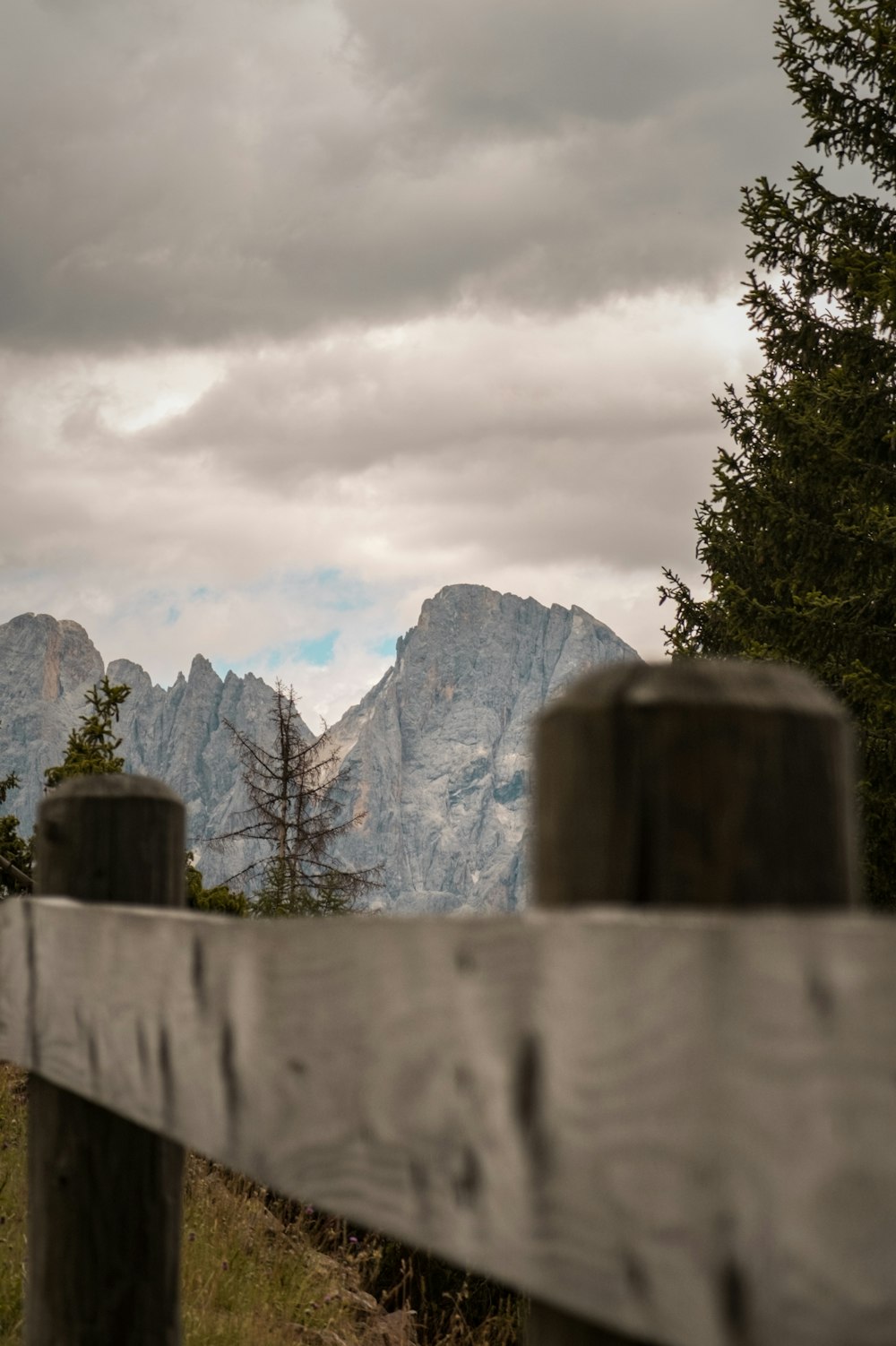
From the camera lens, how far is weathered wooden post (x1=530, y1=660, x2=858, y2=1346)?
3.19 ft

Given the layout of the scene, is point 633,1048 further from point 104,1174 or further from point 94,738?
point 94,738

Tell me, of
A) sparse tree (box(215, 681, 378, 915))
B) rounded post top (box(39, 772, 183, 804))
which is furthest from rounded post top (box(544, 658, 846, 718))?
sparse tree (box(215, 681, 378, 915))

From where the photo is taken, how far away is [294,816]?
119 feet

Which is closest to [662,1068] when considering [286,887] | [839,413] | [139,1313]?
[139,1313]

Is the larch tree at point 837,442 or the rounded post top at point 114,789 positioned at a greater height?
the larch tree at point 837,442

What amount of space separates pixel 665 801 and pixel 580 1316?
45cm

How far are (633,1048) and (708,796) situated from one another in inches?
8.6

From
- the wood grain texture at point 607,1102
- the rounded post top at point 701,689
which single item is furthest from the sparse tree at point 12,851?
the rounded post top at point 701,689

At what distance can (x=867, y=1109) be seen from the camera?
79 cm

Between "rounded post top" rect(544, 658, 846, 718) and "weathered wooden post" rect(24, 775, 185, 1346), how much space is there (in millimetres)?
1256

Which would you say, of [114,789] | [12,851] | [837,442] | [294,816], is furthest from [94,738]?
[294,816]

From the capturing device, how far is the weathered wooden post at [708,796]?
0.97 metres

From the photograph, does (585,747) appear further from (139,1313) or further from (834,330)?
(834,330)

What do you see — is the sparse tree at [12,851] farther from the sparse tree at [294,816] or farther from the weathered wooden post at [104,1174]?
the sparse tree at [294,816]
